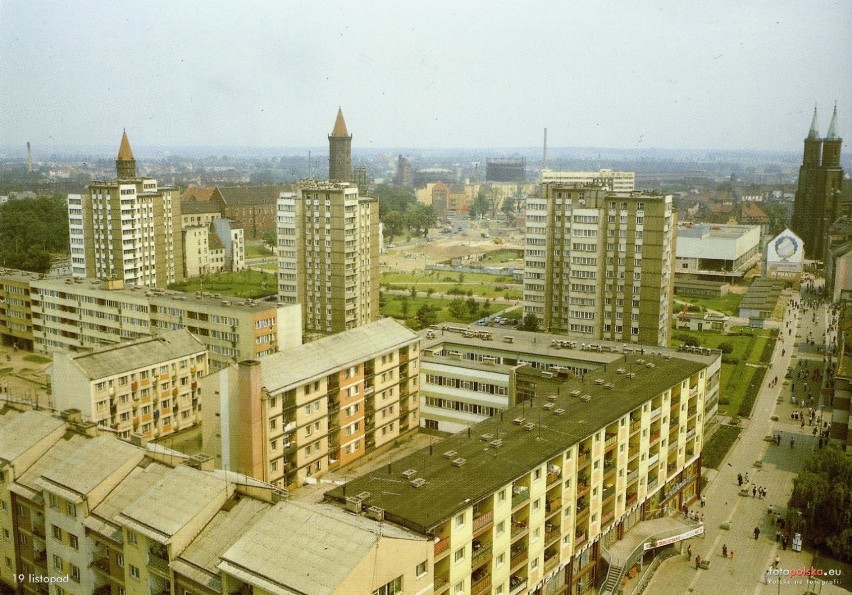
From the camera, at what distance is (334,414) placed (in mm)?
27812

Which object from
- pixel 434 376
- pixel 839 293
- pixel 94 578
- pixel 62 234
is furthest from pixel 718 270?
pixel 94 578

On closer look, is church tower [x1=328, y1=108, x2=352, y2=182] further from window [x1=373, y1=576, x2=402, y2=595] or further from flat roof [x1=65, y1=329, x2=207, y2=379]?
window [x1=373, y1=576, x2=402, y2=595]

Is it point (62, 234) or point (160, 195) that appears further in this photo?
point (62, 234)

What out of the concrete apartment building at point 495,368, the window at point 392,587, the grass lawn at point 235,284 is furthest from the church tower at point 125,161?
A: the window at point 392,587

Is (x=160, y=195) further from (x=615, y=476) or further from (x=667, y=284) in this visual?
(x=615, y=476)

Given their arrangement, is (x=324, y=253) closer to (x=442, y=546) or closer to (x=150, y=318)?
(x=150, y=318)

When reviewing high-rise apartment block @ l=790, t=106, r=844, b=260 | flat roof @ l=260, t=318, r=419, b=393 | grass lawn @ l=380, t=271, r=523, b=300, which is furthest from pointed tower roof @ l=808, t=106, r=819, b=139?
flat roof @ l=260, t=318, r=419, b=393

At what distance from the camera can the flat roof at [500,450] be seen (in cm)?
1738

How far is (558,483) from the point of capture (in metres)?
20.8

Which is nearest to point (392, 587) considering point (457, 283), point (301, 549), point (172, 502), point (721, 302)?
point (301, 549)

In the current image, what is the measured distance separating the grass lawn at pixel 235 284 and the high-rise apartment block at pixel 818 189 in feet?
195

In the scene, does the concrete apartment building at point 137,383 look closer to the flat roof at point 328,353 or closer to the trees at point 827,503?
the flat roof at point 328,353

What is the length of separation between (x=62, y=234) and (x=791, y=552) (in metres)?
73.9

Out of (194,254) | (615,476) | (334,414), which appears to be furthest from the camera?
(194,254)
